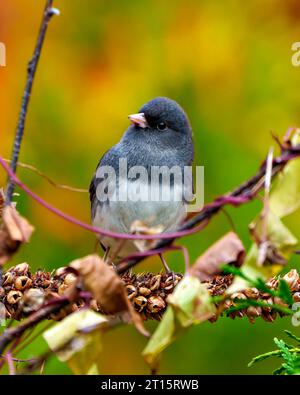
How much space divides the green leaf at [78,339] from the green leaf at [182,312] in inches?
1.9

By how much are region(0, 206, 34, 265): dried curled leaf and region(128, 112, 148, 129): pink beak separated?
126 cm

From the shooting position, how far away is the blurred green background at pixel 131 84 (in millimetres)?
2143

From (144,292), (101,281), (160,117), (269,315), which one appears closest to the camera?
(101,281)

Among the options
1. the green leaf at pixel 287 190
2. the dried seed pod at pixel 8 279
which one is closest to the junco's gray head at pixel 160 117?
the dried seed pod at pixel 8 279

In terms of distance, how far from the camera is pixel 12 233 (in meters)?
0.65

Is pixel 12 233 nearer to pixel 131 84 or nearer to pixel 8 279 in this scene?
pixel 8 279

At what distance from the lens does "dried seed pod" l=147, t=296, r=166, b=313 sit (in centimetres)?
119

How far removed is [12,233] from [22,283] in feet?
1.73

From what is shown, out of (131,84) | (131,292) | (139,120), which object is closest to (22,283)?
(131,292)

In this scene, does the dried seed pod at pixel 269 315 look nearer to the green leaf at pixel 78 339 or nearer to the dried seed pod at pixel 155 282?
the dried seed pod at pixel 155 282

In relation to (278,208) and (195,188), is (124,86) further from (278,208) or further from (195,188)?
(278,208)

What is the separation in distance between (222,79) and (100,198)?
2.03ft

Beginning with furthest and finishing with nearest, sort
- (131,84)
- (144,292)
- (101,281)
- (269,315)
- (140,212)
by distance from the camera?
(131,84), (140,212), (144,292), (269,315), (101,281)
